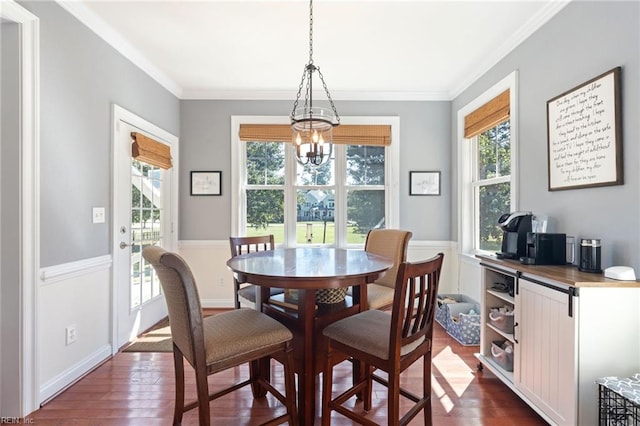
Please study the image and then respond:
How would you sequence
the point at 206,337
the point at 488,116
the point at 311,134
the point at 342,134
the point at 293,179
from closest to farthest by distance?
the point at 206,337 → the point at 311,134 → the point at 488,116 → the point at 342,134 → the point at 293,179

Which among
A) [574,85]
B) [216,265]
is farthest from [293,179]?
[574,85]

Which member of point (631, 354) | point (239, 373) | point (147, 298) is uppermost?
point (631, 354)

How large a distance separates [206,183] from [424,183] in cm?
264

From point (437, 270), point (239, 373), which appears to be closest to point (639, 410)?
point (437, 270)

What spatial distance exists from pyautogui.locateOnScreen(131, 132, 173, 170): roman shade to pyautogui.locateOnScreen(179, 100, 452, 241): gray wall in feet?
1.45

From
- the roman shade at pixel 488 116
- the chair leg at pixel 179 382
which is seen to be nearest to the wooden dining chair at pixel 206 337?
the chair leg at pixel 179 382

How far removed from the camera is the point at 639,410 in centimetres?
126

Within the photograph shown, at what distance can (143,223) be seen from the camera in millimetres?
3002

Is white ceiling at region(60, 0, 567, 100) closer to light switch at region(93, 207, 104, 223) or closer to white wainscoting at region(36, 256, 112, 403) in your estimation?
light switch at region(93, 207, 104, 223)

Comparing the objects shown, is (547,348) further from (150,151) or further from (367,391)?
(150,151)

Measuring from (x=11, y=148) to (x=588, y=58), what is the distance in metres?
3.39

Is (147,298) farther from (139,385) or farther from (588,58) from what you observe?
(588,58)

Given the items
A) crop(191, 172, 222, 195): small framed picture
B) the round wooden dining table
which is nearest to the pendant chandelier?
the round wooden dining table

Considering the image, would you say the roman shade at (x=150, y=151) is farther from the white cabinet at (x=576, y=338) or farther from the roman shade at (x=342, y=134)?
the white cabinet at (x=576, y=338)
